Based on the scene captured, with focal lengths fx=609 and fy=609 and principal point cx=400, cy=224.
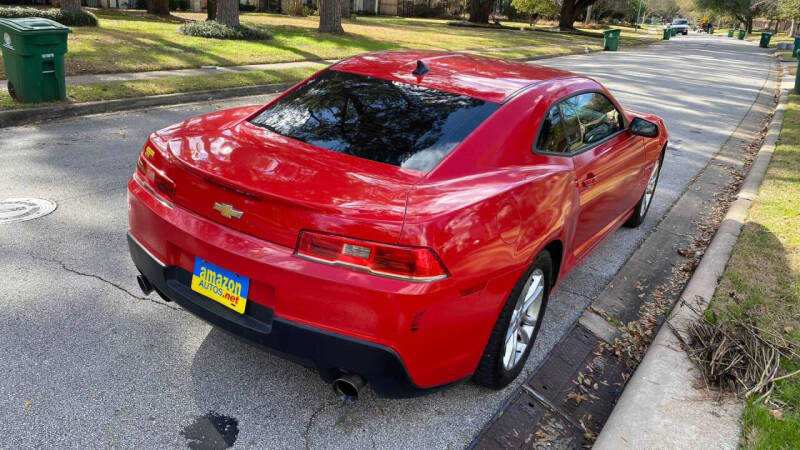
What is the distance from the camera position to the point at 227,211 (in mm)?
2631

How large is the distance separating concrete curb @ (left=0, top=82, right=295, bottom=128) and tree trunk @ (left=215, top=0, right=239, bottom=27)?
7066 mm

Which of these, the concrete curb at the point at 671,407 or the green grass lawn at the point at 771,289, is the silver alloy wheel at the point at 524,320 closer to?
the concrete curb at the point at 671,407

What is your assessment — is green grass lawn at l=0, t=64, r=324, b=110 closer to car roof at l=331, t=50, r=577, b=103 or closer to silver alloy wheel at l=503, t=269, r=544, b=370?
car roof at l=331, t=50, r=577, b=103

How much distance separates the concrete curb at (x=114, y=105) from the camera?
7789 millimetres

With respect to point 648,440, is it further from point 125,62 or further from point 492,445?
point 125,62

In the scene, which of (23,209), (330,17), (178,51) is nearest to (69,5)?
(178,51)

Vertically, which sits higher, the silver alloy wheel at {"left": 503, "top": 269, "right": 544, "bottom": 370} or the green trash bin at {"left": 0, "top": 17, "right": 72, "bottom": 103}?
the green trash bin at {"left": 0, "top": 17, "right": 72, "bottom": 103}

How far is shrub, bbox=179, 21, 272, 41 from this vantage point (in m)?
16.9

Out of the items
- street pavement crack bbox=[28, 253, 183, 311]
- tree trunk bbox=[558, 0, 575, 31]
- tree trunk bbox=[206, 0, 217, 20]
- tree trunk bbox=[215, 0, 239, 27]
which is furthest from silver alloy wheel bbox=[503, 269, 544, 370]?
tree trunk bbox=[558, 0, 575, 31]

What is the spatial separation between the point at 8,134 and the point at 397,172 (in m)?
6.52

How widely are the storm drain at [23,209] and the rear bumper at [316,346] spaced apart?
9.08 ft

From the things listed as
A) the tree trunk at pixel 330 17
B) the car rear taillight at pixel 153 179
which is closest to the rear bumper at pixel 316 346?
the car rear taillight at pixel 153 179

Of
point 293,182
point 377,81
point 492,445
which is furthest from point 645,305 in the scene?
point 293,182

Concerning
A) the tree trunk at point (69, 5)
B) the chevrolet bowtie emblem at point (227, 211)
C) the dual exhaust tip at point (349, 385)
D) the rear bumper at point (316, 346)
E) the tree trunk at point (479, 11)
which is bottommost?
the dual exhaust tip at point (349, 385)
